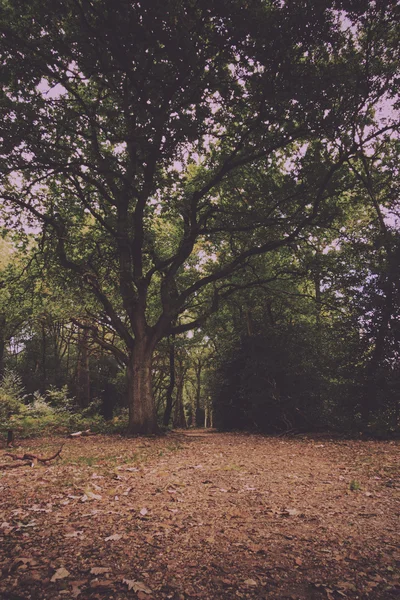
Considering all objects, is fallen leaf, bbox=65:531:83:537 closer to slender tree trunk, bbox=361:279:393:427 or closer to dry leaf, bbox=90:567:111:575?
dry leaf, bbox=90:567:111:575

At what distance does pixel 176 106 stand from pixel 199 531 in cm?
716

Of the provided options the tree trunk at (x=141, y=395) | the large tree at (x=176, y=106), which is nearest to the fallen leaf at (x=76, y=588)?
the large tree at (x=176, y=106)

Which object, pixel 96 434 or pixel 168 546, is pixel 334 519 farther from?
pixel 96 434

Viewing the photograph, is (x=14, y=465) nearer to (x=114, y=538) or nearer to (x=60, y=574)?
(x=114, y=538)

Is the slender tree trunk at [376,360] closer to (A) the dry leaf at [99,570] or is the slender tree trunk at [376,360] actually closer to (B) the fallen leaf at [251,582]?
(B) the fallen leaf at [251,582]

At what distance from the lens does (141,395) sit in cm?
1077

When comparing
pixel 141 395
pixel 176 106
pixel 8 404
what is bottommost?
pixel 8 404

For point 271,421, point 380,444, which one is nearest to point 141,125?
point 380,444

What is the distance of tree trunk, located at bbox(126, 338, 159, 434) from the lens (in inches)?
420

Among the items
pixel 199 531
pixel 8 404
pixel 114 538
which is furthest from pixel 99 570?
pixel 8 404

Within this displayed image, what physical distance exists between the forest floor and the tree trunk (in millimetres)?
4489

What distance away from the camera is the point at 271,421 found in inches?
463

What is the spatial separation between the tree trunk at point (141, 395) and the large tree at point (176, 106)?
43mm

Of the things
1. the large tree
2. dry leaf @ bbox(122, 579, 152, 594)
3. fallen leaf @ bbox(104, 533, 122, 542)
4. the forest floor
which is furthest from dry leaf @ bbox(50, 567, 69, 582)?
the large tree
